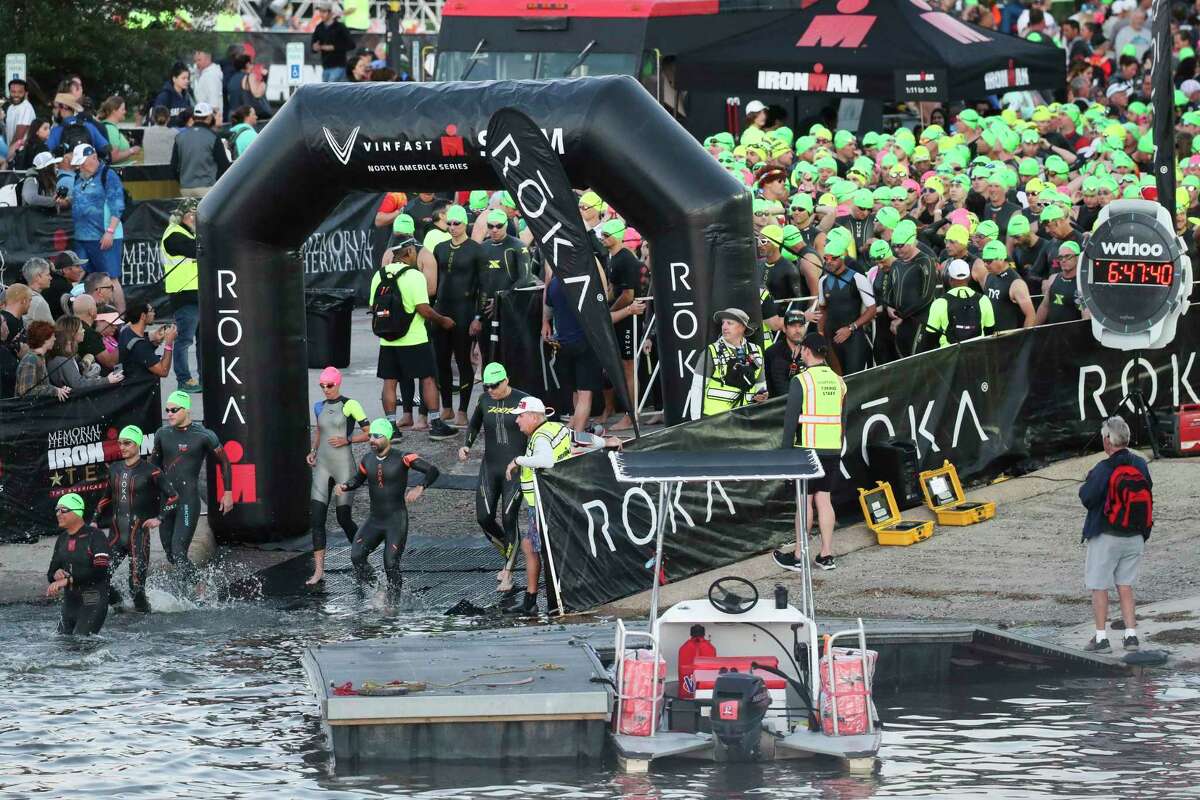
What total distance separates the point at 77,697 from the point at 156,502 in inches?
132

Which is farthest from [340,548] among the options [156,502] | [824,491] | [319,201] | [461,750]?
[461,750]

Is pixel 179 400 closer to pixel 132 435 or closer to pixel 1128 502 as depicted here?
pixel 132 435

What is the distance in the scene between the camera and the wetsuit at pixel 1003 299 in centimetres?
1894

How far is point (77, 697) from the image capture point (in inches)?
548

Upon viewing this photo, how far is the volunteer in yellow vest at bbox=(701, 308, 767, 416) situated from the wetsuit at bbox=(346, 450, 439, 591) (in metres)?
2.39

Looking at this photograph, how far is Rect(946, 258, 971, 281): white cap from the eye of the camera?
18625 millimetres

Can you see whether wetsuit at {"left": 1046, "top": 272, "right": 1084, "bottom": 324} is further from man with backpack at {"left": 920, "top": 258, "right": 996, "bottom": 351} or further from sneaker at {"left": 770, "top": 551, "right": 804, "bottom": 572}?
sneaker at {"left": 770, "top": 551, "right": 804, "bottom": 572}

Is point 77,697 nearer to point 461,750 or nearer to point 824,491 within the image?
point 461,750

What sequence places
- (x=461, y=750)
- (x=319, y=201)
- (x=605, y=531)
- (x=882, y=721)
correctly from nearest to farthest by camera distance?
(x=461, y=750)
(x=882, y=721)
(x=605, y=531)
(x=319, y=201)

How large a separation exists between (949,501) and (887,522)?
0.71 m

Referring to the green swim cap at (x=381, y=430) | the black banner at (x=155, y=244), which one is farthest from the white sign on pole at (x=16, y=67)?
the green swim cap at (x=381, y=430)

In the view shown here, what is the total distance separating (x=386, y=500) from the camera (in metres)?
17.0

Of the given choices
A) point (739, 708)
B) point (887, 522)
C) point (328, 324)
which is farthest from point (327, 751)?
point (328, 324)

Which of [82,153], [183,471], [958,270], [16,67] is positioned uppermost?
[16,67]
